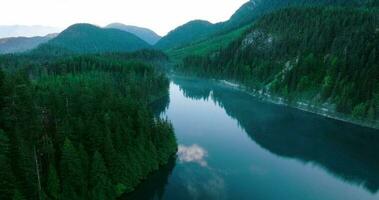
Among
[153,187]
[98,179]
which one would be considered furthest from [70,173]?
[153,187]

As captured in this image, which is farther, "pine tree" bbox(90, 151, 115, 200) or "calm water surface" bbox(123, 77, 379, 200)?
"calm water surface" bbox(123, 77, 379, 200)

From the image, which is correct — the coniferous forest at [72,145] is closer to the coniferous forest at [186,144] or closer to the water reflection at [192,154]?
the coniferous forest at [186,144]

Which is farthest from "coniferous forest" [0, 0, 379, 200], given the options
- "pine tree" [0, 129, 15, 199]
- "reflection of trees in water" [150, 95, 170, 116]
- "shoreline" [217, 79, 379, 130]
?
"reflection of trees in water" [150, 95, 170, 116]

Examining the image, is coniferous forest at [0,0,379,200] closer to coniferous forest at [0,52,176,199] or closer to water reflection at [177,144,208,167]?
coniferous forest at [0,52,176,199]

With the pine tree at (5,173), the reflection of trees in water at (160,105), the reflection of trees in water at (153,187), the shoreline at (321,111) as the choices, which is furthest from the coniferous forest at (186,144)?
the reflection of trees in water at (160,105)

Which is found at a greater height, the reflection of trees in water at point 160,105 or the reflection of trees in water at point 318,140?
the reflection of trees in water at point 318,140

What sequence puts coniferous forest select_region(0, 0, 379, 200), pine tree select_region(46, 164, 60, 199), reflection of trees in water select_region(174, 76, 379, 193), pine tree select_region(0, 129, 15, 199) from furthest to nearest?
reflection of trees in water select_region(174, 76, 379, 193) < coniferous forest select_region(0, 0, 379, 200) < pine tree select_region(46, 164, 60, 199) < pine tree select_region(0, 129, 15, 199)

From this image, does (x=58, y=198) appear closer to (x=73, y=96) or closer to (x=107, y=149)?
(x=107, y=149)
